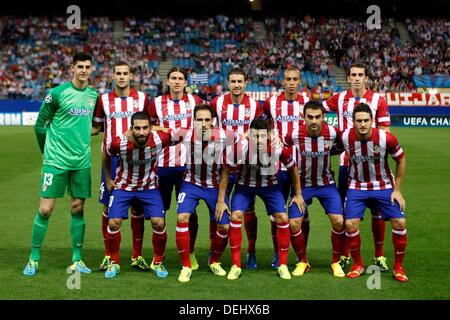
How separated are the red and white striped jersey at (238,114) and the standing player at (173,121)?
34 centimetres

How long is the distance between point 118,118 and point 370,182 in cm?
269

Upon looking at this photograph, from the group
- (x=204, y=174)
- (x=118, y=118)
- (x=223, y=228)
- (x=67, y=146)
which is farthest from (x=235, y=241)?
(x=67, y=146)

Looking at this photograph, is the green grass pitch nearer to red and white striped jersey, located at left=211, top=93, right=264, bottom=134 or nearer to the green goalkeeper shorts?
the green goalkeeper shorts

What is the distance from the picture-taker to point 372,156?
6234 mm

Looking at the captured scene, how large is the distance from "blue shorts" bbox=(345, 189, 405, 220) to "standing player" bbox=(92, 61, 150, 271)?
215 centimetres

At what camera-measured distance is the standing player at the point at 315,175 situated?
635 centimetres

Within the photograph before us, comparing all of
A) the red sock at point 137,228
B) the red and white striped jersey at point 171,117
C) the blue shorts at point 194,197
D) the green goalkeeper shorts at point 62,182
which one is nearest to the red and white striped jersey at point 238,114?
the red and white striped jersey at point 171,117

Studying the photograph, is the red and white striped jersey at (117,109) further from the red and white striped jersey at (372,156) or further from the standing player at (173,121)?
the red and white striped jersey at (372,156)

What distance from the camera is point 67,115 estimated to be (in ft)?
20.8

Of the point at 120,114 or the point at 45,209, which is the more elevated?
the point at 120,114

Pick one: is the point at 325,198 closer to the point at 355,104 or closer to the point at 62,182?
the point at 355,104

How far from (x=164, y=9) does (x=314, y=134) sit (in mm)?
36757
